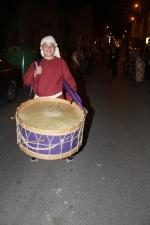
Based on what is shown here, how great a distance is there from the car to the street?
200 centimetres

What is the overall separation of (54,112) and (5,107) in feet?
15.3

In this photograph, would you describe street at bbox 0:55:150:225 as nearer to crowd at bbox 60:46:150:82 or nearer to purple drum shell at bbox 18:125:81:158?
purple drum shell at bbox 18:125:81:158

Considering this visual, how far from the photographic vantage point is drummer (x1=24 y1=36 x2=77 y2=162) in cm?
318

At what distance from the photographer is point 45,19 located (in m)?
23.2

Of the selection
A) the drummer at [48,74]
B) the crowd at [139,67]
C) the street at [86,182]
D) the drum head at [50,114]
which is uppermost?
the drummer at [48,74]

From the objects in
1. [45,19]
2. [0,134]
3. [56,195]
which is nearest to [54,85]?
[56,195]

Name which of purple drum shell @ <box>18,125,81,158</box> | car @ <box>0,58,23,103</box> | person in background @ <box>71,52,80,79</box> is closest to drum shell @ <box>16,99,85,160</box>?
purple drum shell @ <box>18,125,81,158</box>

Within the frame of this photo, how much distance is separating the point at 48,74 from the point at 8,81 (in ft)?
15.3

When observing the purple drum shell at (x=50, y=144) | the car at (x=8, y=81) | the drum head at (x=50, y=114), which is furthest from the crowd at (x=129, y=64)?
the purple drum shell at (x=50, y=144)

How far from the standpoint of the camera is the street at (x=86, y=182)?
8.63 feet

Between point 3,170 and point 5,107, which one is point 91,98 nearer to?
point 5,107

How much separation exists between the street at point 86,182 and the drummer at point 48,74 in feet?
4.24

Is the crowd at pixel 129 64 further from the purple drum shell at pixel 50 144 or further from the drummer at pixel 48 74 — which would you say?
the purple drum shell at pixel 50 144

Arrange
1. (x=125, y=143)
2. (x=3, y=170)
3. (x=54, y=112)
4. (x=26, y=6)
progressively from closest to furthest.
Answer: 1. (x=54, y=112)
2. (x=3, y=170)
3. (x=125, y=143)
4. (x=26, y=6)
